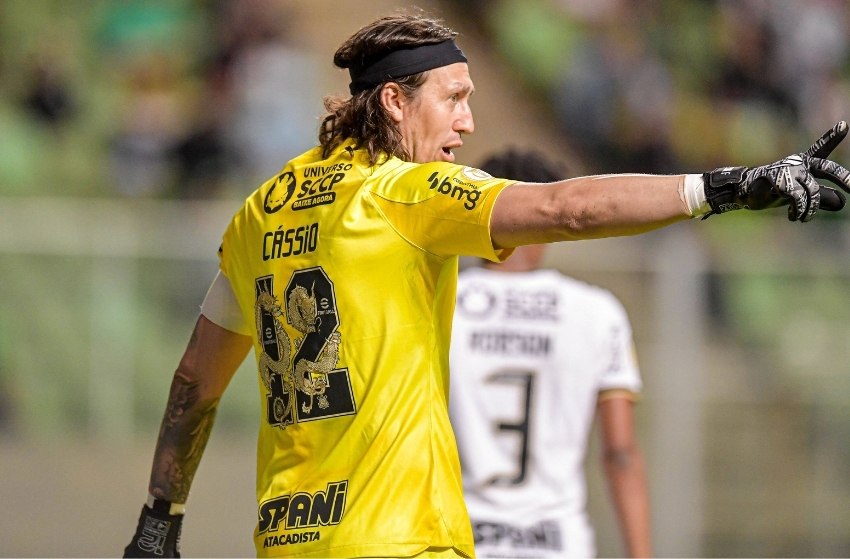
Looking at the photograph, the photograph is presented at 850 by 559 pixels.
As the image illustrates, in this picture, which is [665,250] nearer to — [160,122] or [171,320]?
[171,320]

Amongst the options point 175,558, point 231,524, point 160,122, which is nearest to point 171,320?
point 231,524

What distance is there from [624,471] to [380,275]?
2530 mm

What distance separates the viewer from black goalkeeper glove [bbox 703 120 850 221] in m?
3.13

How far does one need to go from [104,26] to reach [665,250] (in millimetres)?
7621

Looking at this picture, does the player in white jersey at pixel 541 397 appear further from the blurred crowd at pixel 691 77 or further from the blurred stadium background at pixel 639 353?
the blurred crowd at pixel 691 77

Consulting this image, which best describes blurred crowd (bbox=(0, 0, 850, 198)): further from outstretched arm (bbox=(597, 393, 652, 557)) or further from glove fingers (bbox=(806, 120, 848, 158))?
glove fingers (bbox=(806, 120, 848, 158))

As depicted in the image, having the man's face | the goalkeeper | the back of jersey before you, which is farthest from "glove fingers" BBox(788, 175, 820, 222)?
the back of jersey

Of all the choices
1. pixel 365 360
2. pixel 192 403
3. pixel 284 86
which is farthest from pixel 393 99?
pixel 284 86

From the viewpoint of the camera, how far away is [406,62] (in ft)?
12.8

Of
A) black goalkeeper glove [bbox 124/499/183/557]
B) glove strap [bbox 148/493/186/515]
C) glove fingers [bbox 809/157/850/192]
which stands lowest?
black goalkeeper glove [bbox 124/499/183/557]

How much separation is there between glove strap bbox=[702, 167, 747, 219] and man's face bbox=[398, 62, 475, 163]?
900mm

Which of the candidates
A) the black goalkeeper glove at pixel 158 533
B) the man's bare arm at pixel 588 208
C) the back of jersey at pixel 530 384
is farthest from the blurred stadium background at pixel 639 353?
the man's bare arm at pixel 588 208

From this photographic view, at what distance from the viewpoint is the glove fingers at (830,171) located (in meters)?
3.16

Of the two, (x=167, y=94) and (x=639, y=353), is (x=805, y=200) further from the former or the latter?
(x=167, y=94)
